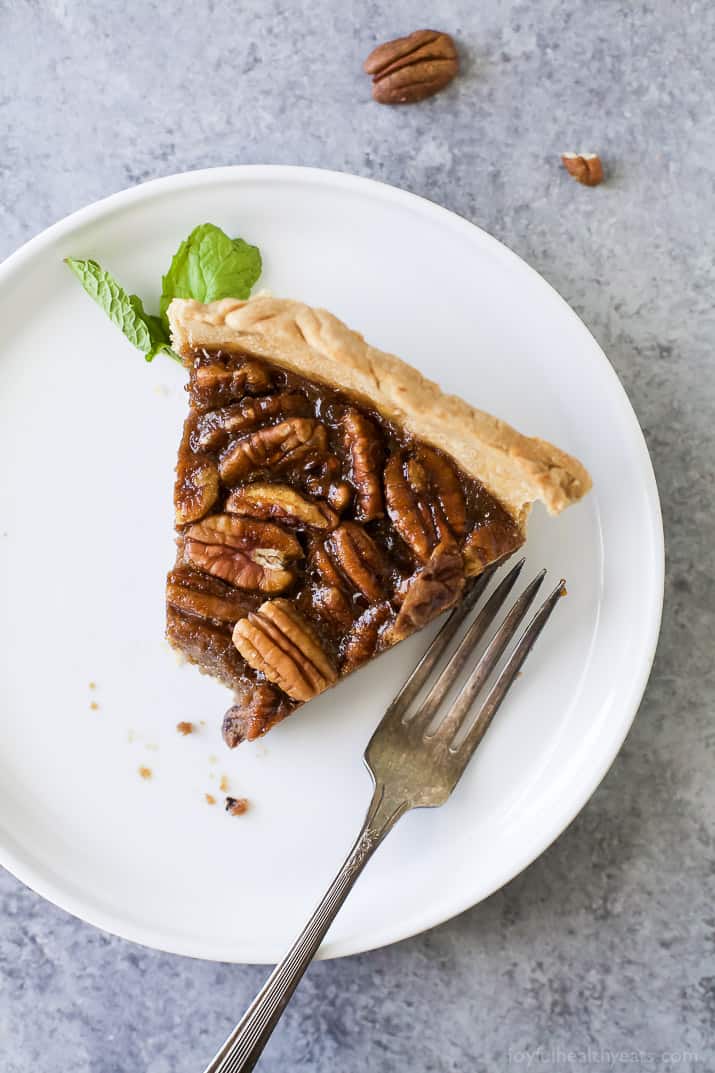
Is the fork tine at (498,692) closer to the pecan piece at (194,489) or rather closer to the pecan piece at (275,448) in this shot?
the pecan piece at (275,448)

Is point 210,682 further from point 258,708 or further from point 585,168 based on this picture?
point 585,168

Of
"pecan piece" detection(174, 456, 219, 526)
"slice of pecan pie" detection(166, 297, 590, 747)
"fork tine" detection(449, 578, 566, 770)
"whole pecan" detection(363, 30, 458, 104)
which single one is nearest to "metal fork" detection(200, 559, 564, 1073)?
"fork tine" detection(449, 578, 566, 770)

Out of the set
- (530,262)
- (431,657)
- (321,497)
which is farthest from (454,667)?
(530,262)

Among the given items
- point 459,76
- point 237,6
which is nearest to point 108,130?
point 237,6

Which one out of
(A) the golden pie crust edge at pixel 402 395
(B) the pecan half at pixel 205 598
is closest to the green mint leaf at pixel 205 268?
(A) the golden pie crust edge at pixel 402 395

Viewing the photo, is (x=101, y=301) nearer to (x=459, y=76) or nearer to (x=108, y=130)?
(x=108, y=130)

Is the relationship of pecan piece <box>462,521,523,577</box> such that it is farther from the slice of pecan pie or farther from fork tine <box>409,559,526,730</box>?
→ fork tine <box>409,559,526,730</box>
